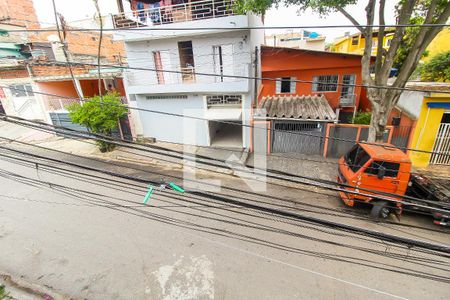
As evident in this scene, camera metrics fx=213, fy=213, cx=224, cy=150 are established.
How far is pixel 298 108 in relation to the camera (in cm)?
1041

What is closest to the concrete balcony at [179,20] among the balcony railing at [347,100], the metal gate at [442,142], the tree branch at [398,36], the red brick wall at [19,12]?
the tree branch at [398,36]

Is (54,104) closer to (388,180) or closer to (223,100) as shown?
(223,100)

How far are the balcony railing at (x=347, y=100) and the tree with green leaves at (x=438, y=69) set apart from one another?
4425 millimetres

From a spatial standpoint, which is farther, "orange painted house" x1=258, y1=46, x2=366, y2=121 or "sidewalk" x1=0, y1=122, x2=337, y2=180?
"orange painted house" x1=258, y1=46, x2=366, y2=121

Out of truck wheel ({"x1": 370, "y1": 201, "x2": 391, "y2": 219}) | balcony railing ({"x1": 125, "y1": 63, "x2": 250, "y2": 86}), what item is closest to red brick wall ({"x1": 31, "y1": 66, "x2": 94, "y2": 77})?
balcony railing ({"x1": 125, "y1": 63, "x2": 250, "y2": 86})

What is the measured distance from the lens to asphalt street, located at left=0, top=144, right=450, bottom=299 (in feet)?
13.7

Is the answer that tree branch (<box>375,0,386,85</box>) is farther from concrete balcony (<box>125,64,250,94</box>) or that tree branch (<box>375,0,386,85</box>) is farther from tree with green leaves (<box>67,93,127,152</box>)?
tree with green leaves (<box>67,93,127,152</box>)

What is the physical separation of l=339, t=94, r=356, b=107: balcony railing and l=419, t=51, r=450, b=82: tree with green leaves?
4.42 m

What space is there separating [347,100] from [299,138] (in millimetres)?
4941

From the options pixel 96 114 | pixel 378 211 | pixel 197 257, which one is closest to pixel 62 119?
pixel 96 114

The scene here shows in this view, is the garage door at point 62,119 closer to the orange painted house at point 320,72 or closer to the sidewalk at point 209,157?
the sidewalk at point 209,157

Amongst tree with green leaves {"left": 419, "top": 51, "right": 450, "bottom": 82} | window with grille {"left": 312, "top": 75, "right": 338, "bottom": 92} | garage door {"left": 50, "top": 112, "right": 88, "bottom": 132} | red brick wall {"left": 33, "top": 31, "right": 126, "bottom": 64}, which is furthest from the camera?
red brick wall {"left": 33, "top": 31, "right": 126, "bottom": 64}

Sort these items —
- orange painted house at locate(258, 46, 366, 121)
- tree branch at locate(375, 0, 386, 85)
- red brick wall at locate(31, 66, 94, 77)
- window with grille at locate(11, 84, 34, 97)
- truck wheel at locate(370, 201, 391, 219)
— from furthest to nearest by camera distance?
window with grille at locate(11, 84, 34, 97), red brick wall at locate(31, 66, 94, 77), orange painted house at locate(258, 46, 366, 121), tree branch at locate(375, 0, 386, 85), truck wheel at locate(370, 201, 391, 219)

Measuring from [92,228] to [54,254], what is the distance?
3.09 ft
